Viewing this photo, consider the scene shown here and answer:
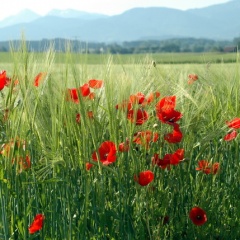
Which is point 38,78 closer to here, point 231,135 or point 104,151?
point 104,151

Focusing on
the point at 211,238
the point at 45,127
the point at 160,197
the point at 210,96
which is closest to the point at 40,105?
the point at 45,127

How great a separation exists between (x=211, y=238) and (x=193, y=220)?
0.24m

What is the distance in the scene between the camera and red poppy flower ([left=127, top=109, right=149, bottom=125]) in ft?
4.03

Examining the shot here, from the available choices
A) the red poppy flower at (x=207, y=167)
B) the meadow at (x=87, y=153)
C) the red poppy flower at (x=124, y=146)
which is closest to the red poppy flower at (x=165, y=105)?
the meadow at (x=87, y=153)

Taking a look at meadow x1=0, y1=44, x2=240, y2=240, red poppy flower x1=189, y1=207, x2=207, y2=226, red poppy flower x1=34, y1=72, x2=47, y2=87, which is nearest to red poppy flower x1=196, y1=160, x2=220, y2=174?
meadow x1=0, y1=44, x2=240, y2=240

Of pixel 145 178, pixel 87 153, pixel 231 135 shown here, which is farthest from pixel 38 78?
pixel 231 135

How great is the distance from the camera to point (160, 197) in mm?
1523

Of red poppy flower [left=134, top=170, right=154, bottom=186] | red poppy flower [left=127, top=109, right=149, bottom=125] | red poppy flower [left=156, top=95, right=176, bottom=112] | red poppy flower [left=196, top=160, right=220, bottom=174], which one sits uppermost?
red poppy flower [left=156, top=95, right=176, bottom=112]

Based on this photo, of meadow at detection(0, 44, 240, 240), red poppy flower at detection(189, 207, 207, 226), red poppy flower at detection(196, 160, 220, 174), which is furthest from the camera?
red poppy flower at detection(196, 160, 220, 174)

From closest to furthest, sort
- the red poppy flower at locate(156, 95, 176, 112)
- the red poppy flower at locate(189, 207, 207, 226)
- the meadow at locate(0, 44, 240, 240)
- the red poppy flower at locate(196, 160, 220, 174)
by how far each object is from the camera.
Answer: the meadow at locate(0, 44, 240, 240), the red poppy flower at locate(156, 95, 176, 112), the red poppy flower at locate(189, 207, 207, 226), the red poppy flower at locate(196, 160, 220, 174)

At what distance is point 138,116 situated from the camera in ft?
4.26

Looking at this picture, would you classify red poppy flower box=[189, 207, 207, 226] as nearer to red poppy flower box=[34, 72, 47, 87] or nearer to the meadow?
the meadow

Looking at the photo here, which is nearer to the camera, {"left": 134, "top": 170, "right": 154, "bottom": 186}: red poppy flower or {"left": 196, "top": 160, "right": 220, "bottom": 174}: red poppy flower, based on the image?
{"left": 134, "top": 170, "right": 154, "bottom": 186}: red poppy flower

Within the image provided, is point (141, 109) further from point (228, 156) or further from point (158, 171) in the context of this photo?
point (228, 156)
